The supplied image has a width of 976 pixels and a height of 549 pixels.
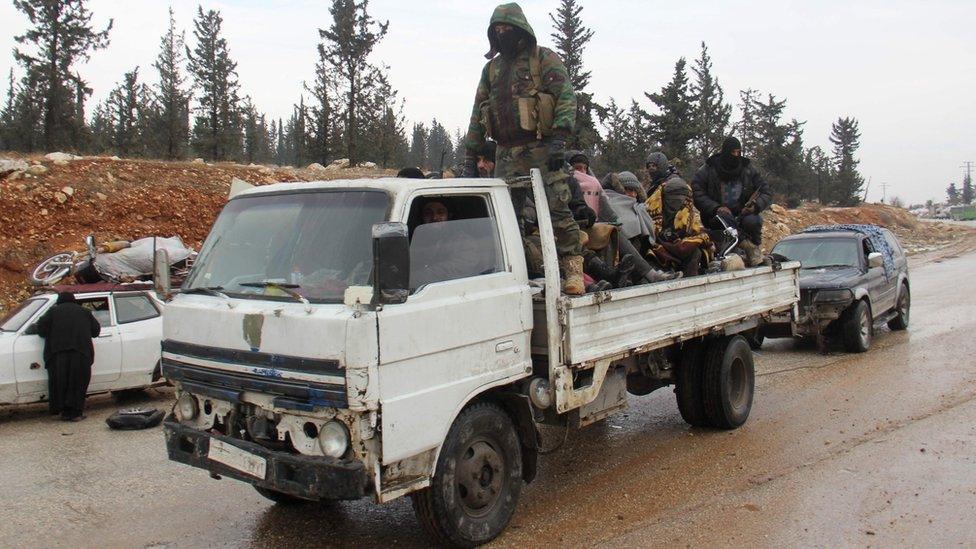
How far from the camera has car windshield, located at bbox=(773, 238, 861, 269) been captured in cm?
1152

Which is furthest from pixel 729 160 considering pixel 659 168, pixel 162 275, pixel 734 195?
pixel 162 275

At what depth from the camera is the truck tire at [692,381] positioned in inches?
268

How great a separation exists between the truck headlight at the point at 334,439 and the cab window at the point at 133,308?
6.95 metres

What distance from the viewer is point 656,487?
5418 mm

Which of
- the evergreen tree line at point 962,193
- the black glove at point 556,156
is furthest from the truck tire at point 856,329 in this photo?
the evergreen tree line at point 962,193

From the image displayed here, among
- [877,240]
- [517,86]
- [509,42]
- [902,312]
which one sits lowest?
[902,312]

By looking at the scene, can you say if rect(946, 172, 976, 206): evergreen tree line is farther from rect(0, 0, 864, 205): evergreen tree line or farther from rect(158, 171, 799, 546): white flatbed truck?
rect(158, 171, 799, 546): white flatbed truck

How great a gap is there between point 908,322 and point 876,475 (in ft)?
28.2

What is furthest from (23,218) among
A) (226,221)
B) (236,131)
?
(236,131)

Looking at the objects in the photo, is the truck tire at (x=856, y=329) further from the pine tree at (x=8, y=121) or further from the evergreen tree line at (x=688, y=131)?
the pine tree at (x=8, y=121)

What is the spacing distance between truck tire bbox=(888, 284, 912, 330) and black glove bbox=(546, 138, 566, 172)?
9.33 meters

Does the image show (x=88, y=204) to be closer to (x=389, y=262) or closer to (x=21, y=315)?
(x=21, y=315)

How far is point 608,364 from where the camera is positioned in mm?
5227

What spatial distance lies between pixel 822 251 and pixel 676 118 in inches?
928
